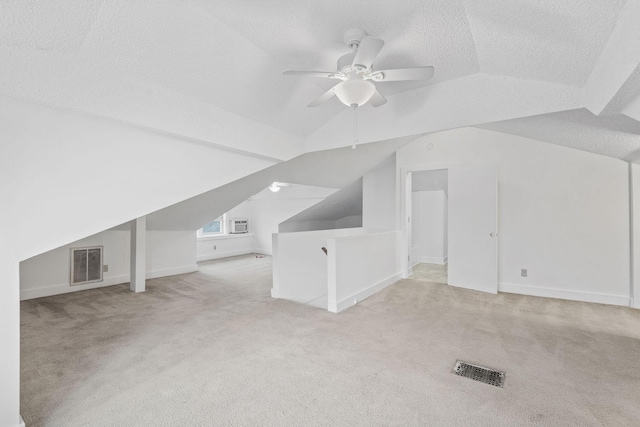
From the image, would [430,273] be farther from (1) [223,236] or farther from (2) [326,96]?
(1) [223,236]

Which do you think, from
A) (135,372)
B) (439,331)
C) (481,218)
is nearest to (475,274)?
(481,218)

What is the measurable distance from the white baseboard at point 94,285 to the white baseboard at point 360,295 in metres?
3.54

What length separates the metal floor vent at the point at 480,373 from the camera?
2.04 meters

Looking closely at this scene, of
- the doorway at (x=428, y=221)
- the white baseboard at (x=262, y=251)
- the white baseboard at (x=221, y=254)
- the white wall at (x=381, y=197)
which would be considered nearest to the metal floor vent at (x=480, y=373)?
the white wall at (x=381, y=197)

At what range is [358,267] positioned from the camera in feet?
12.8

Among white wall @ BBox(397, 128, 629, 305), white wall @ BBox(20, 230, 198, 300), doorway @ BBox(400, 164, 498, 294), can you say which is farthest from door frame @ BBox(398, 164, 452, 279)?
white wall @ BBox(20, 230, 198, 300)

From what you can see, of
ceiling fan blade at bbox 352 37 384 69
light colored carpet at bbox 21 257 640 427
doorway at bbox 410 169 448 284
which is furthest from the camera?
Answer: doorway at bbox 410 169 448 284

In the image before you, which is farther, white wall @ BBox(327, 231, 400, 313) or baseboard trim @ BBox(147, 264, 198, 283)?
baseboard trim @ BBox(147, 264, 198, 283)

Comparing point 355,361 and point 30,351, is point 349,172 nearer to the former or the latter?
point 355,361

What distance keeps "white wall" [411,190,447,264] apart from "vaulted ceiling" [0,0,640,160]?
13.3 feet

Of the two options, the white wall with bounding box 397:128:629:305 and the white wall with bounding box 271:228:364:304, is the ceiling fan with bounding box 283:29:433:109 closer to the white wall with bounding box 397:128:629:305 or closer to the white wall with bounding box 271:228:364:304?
the white wall with bounding box 271:228:364:304

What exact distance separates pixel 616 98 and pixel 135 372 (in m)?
3.44

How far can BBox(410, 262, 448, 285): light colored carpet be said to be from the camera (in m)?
5.14

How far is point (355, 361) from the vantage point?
90.7 inches
